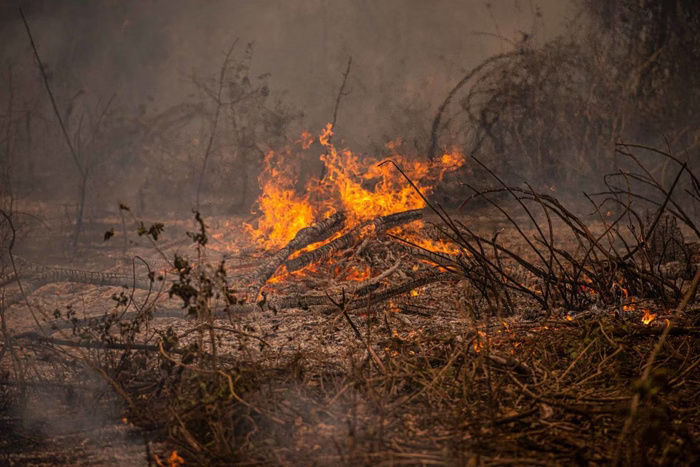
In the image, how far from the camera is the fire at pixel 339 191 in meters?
7.33

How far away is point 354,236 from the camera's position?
21.3 feet

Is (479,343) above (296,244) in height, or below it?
below

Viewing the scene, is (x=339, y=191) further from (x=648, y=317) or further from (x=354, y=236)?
(x=648, y=317)

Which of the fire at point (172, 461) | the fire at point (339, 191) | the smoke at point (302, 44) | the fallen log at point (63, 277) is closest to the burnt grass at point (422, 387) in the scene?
the fire at point (172, 461)

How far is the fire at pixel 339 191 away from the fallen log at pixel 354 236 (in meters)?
0.32

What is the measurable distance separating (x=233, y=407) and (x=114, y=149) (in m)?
8.83

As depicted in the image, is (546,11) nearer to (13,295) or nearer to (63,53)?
(63,53)

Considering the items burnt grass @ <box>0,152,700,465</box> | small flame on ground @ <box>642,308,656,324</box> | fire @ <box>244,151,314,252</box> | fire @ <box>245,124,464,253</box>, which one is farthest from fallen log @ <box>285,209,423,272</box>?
small flame on ground @ <box>642,308,656,324</box>

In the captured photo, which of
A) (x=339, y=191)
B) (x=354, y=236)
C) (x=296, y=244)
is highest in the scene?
(x=339, y=191)

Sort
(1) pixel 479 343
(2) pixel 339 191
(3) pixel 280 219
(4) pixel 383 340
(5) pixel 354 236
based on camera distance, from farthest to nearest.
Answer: (2) pixel 339 191
(3) pixel 280 219
(5) pixel 354 236
(4) pixel 383 340
(1) pixel 479 343

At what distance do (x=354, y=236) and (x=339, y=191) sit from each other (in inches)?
99.3

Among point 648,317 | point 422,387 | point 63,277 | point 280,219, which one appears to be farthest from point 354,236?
point 422,387

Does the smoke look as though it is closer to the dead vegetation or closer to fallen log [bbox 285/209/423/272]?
the dead vegetation

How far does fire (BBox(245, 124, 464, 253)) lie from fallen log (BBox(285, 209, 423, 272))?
1.03ft
